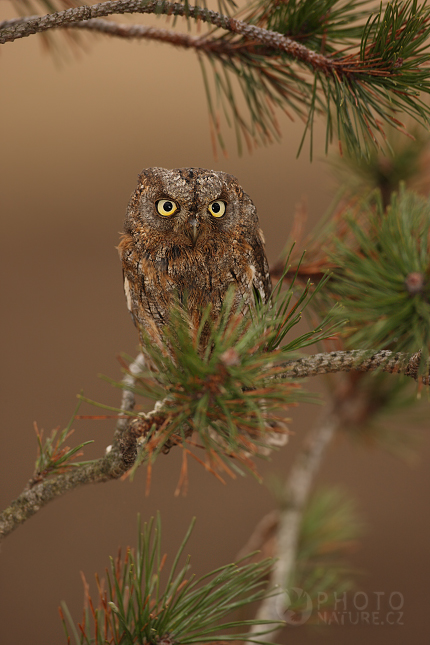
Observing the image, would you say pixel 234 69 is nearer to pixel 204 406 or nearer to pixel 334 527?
pixel 204 406

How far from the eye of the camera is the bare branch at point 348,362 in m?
0.53

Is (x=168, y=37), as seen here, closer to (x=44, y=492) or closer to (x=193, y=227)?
(x=193, y=227)

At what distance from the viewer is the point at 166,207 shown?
702 millimetres

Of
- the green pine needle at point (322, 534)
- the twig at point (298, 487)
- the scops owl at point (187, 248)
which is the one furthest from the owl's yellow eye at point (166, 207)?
the green pine needle at point (322, 534)

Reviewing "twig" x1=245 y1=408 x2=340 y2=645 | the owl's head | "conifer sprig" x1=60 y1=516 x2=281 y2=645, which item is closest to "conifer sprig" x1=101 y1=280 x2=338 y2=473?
Result: "conifer sprig" x1=60 y1=516 x2=281 y2=645

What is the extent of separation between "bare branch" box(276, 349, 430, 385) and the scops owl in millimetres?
242

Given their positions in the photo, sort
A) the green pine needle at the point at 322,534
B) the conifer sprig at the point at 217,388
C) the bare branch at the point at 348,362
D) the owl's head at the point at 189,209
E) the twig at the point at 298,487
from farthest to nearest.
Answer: the green pine needle at the point at 322,534, the twig at the point at 298,487, the owl's head at the point at 189,209, the bare branch at the point at 348,362, the conifer sprig at the point at 217,388

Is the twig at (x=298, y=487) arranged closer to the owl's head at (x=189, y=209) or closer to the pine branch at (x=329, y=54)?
the owl's head at (x=189, y=209)

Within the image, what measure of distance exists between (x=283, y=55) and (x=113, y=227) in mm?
1034

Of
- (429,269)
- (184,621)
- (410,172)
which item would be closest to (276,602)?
(184,621)

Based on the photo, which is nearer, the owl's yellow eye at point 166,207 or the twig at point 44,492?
the twig at point 44,492

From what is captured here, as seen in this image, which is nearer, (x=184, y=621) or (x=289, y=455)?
(x=184, y=621)

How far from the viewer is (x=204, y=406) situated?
422 millimetres

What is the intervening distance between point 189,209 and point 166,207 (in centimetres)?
4
